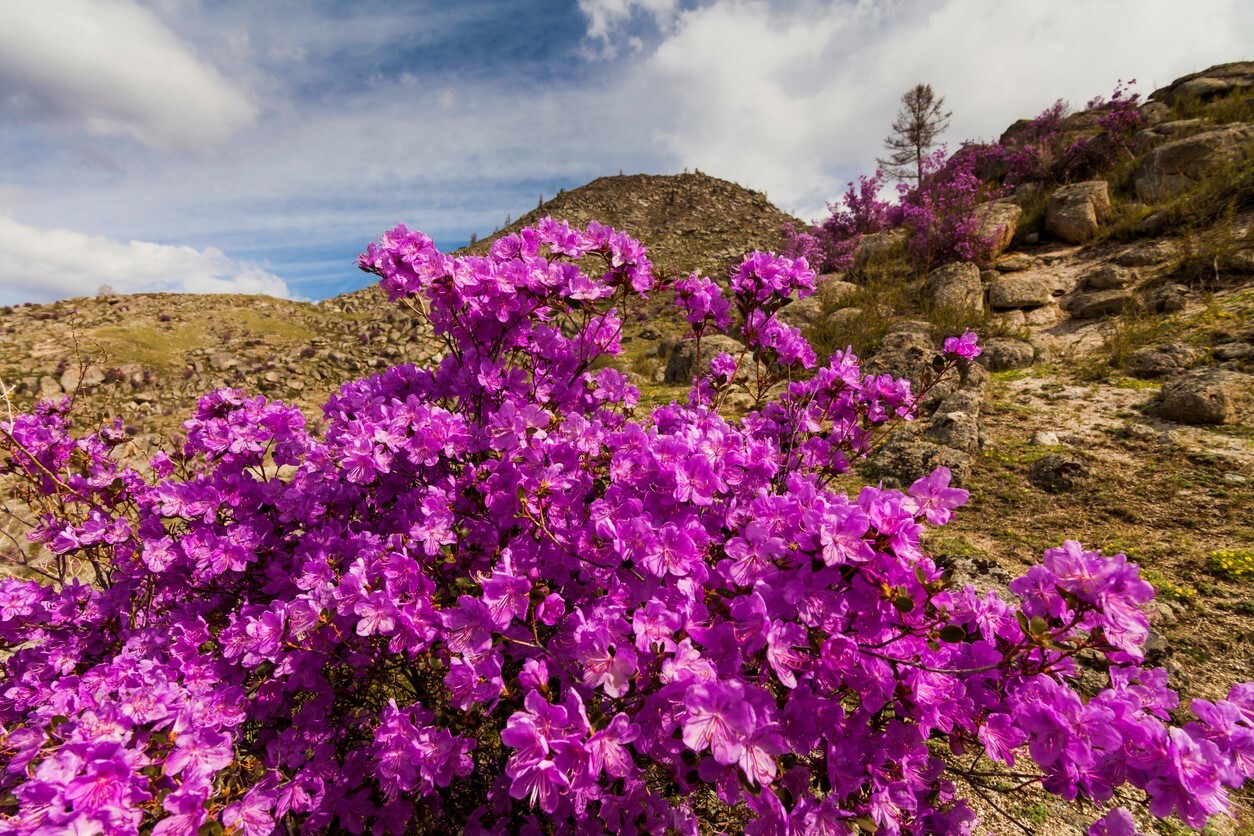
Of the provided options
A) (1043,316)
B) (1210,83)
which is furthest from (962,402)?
(1210,83)

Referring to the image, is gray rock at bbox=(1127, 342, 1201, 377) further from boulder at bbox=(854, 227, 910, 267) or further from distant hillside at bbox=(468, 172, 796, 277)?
distant hillside at bbox=(468, 172, 796, 277)

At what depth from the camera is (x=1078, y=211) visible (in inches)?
405

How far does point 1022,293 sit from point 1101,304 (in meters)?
1.20

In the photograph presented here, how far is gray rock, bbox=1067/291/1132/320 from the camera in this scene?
24.1 feet

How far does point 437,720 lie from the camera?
82.1 inches

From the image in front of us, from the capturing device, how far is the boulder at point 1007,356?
686 centimetres

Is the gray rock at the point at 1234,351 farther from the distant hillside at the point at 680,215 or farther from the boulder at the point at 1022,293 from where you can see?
the distant hillside at the point at 680,215

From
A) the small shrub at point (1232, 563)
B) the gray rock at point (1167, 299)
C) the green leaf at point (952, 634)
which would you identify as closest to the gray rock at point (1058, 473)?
the small shrub at point (1232, 563)

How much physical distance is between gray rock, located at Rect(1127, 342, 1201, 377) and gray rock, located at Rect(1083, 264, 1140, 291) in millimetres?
2591

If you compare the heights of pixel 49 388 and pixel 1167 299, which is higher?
pixel 49 388

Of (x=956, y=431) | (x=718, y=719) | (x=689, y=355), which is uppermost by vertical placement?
(x=689, y=355)

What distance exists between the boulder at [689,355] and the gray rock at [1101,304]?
4.95 m

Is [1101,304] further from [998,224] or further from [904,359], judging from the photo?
[998,224]

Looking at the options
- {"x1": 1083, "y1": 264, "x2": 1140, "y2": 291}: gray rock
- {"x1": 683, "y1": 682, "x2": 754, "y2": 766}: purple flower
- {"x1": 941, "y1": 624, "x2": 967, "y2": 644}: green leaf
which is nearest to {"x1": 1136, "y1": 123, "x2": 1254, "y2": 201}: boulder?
{"x1": 1083, "y1": 264, "x2": 1140, "y2": 291}: gray rock
